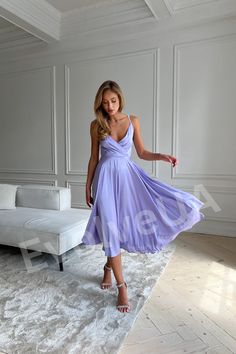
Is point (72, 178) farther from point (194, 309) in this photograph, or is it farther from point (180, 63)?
point (194, 309)

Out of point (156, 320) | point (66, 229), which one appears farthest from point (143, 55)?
point (156, 320)

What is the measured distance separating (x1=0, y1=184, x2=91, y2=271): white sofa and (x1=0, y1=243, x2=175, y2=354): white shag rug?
0.68 feet

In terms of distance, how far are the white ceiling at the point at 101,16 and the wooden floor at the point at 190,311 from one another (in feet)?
9.61

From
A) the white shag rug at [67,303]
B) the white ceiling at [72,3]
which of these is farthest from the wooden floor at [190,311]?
the white ceiling at [72,3]

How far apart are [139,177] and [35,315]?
1142 millimetres

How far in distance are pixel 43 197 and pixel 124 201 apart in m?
1.59

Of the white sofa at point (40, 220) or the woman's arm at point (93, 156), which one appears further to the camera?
the white sofa at point (40, 220)

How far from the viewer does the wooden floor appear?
1.49 meters

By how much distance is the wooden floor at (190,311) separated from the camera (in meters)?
1.49

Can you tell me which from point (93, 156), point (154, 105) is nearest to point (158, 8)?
point (154, 105)

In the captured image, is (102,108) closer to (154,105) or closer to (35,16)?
(154,105)

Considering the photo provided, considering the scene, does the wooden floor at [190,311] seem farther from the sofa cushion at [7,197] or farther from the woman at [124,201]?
the sofa cushion at [7,197]

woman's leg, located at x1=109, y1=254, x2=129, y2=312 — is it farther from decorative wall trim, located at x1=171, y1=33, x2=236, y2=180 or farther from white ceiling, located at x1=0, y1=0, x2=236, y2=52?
white ceiling, located at x1=0, y1=0, x2=236, y2=52

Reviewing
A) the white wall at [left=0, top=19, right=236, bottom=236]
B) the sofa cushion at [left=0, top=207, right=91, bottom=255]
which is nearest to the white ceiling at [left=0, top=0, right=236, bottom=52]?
the white wall at [left=0, top=19, right=236, bottom=236]
